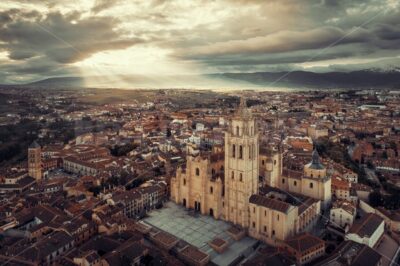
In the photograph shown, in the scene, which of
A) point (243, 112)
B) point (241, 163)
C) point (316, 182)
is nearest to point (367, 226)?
point (316, 182)

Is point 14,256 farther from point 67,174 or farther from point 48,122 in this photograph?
point 48,122

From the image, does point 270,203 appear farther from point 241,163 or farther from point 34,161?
point 34,161

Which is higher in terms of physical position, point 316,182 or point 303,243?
point 316,182

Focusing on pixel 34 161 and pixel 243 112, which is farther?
pixel 34 161

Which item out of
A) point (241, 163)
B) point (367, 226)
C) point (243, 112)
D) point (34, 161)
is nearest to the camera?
point (367, 226)

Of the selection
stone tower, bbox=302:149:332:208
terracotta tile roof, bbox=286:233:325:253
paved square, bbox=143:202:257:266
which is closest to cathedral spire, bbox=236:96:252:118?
stone tower, bbox=302:149:332:208

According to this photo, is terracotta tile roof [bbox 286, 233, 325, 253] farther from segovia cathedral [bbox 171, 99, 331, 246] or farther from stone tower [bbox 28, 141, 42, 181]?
stone tower [bbox 28, 141, 42, 181]

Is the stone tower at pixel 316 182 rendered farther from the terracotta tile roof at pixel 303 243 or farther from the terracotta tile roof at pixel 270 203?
the terracotta tile roof at pixel 303 243

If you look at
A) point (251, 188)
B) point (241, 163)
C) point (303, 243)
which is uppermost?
point (241, 163)
